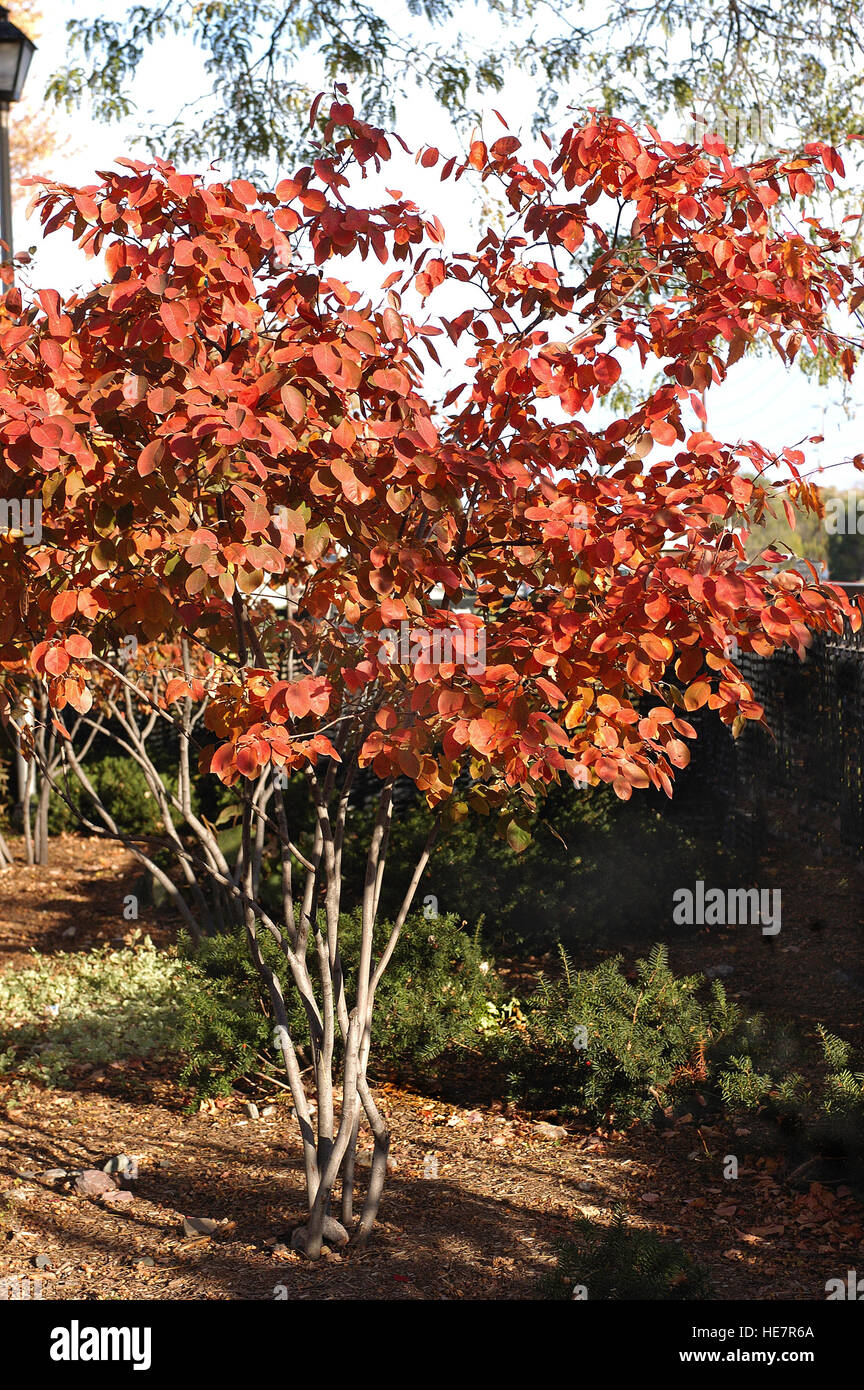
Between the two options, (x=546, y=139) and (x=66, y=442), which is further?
Answer: (x=546, y=139)

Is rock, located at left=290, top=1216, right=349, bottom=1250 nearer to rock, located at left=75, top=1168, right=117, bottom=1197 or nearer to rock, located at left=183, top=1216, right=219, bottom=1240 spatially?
rock, located at left=183, top=1216, right=219, bottom=1240

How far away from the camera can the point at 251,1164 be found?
4.19 meters

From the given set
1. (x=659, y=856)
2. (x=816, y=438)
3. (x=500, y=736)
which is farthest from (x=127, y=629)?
(x=659, y=856)

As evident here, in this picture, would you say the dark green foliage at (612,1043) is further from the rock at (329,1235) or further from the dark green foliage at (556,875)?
the dark green foliage at (556,875)

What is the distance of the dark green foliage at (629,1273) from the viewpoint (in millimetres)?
2654

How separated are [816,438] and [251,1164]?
10.1ft

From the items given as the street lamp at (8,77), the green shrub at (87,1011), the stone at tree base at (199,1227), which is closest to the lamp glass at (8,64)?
the street lamp at (8,77)

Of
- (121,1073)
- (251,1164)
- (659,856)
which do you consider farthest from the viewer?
(659,856)

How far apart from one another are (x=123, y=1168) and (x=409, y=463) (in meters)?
2.76

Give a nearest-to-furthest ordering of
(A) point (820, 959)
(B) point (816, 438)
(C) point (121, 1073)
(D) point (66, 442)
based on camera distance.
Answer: (D) point (66, 442) → (B) point (816, 438) → (C) point (121, 1073) → (A) point (820, 959)

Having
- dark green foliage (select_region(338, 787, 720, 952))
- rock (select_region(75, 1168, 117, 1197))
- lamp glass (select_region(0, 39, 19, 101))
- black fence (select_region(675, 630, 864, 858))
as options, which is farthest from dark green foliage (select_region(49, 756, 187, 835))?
rock (select_region(75, 1168, 117, 1197))

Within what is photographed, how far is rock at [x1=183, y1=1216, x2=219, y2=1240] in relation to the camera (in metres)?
3.55
